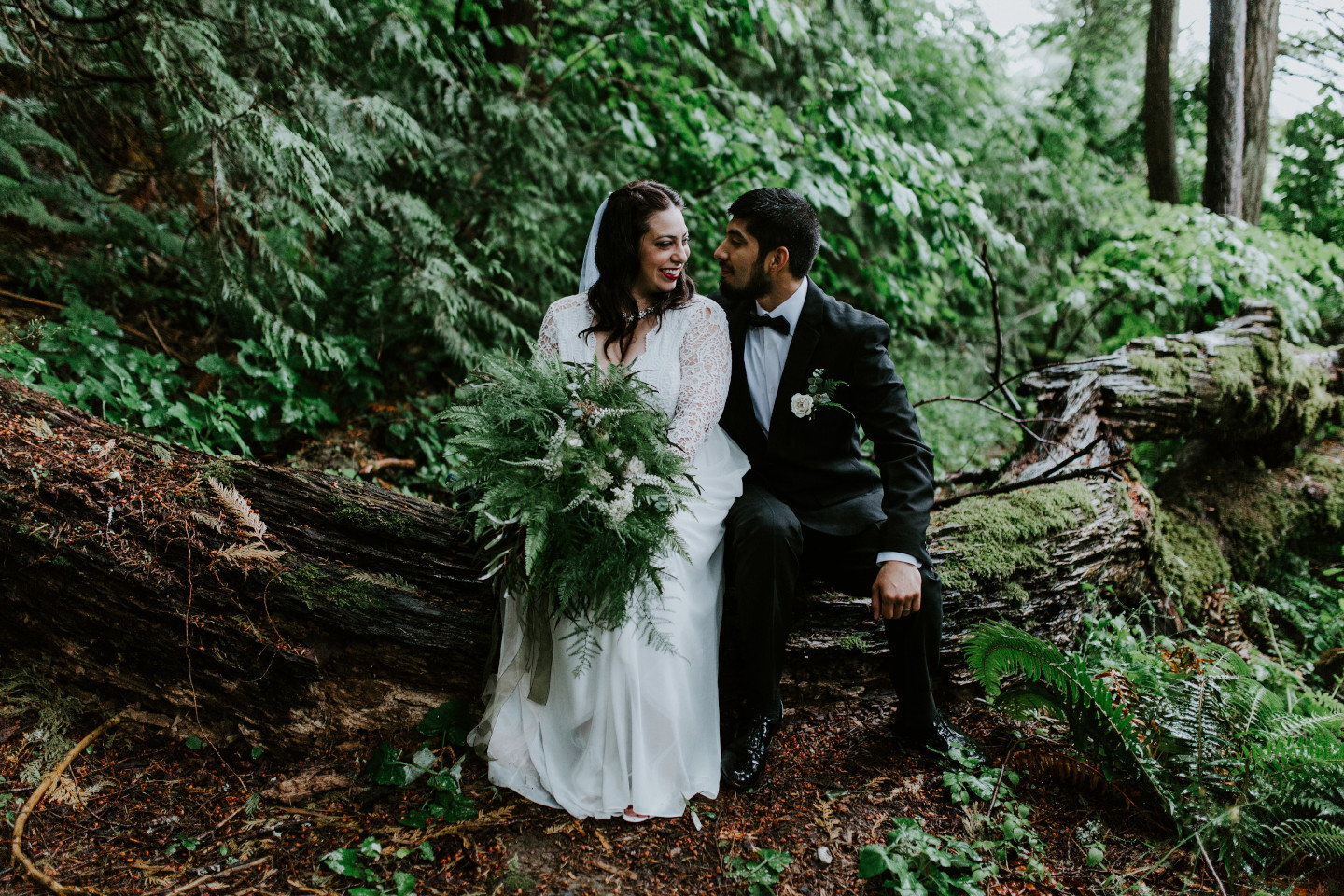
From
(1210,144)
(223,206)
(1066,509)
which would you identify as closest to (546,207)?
(223,206)

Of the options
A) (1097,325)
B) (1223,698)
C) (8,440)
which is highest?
(1097,325)

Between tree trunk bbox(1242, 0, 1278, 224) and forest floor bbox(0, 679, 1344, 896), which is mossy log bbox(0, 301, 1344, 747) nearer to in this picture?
forest floor bbox(0, 679, 1344, 896)

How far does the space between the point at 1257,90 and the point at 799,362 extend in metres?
7.89

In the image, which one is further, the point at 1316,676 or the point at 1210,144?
the point at 1210,144

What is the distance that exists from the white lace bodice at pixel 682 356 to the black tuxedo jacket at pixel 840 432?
0.88 ft

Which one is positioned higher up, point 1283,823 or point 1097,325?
point 1097,325

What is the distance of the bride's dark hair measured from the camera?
131 inches

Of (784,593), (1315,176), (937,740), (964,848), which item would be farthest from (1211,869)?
(1315,176)

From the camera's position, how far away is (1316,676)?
4234 millimetres

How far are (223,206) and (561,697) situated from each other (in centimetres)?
324

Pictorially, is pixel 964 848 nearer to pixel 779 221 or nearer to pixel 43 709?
pixel 779 221

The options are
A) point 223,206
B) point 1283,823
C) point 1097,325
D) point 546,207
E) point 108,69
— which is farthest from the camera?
point 1097,325

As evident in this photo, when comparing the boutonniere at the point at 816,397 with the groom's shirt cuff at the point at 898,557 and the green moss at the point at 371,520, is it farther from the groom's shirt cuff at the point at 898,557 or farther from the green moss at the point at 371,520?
the green moss at the point at 371,520

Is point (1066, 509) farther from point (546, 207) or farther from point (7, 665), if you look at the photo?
point (7, 665)
